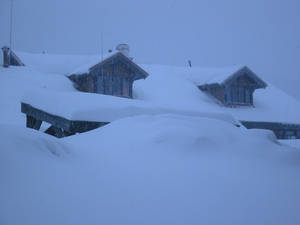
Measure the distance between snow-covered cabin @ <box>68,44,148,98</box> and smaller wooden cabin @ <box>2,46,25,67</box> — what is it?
11.5 ft

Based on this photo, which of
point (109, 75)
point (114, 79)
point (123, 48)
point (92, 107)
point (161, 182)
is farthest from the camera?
point (123, 48)

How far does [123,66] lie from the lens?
45.3ft

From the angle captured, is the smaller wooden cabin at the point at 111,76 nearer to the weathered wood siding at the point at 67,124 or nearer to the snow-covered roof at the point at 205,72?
the snow-covered roof at the point at 205,72

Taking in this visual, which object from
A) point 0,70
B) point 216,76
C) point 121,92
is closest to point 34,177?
point 121,92

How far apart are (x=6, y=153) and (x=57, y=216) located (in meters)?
0.76

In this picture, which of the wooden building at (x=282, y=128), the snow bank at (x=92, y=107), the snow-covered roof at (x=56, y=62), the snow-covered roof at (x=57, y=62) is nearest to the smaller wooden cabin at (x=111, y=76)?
the snow-covered roof at (x=57, y=62)

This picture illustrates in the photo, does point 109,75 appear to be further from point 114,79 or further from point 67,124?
point 67,124

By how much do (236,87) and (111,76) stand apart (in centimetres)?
728

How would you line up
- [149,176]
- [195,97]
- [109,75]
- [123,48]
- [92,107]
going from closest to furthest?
[149,176], [92,107], [109,75], [195,97], [123,48]

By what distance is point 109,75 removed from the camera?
44.2 feet

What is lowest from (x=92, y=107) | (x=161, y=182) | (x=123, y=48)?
(x=161, y=182)

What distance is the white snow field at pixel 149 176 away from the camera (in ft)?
6.31

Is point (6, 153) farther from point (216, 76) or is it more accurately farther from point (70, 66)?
point (216, 76)

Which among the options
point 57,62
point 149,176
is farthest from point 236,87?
point 149,176
